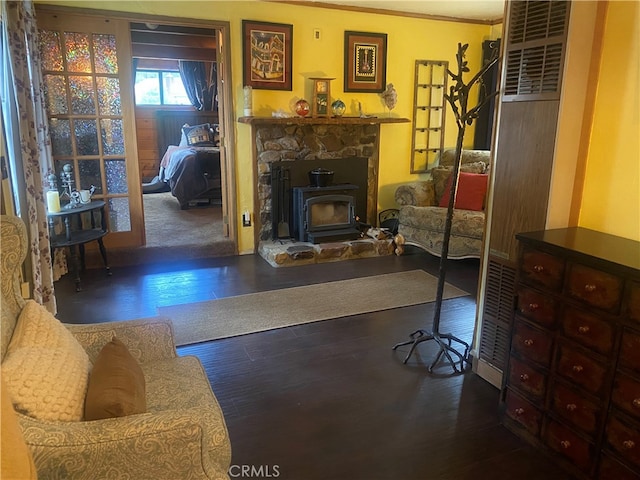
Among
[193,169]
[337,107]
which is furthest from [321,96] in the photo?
[193,169]

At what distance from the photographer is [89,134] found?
448 centimetres

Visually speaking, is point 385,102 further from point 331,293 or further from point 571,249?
point 571,249

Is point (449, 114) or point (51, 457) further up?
point (449, 114)

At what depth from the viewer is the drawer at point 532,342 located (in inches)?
81.4

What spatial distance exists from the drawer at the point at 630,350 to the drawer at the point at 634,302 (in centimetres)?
6

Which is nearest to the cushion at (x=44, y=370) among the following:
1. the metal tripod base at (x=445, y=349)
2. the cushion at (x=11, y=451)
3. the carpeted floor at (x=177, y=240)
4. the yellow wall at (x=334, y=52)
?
the cushion at (x=11, y=451)

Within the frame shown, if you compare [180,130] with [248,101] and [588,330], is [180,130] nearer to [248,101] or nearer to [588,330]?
[248,101]

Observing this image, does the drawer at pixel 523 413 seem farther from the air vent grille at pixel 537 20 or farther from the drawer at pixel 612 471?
the air vent grille at pixel 537 20

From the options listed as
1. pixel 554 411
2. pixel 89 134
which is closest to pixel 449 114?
pixel 89 134

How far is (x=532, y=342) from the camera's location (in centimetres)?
213

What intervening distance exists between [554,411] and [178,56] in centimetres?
775

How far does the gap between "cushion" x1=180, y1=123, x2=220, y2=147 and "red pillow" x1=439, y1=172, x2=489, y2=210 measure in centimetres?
437

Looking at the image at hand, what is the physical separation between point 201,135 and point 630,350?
7320 mm

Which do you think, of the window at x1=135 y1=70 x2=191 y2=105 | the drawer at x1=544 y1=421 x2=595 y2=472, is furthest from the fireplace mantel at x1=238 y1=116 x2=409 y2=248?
the window at x1=135 y1=70 x2=191 y2=105
